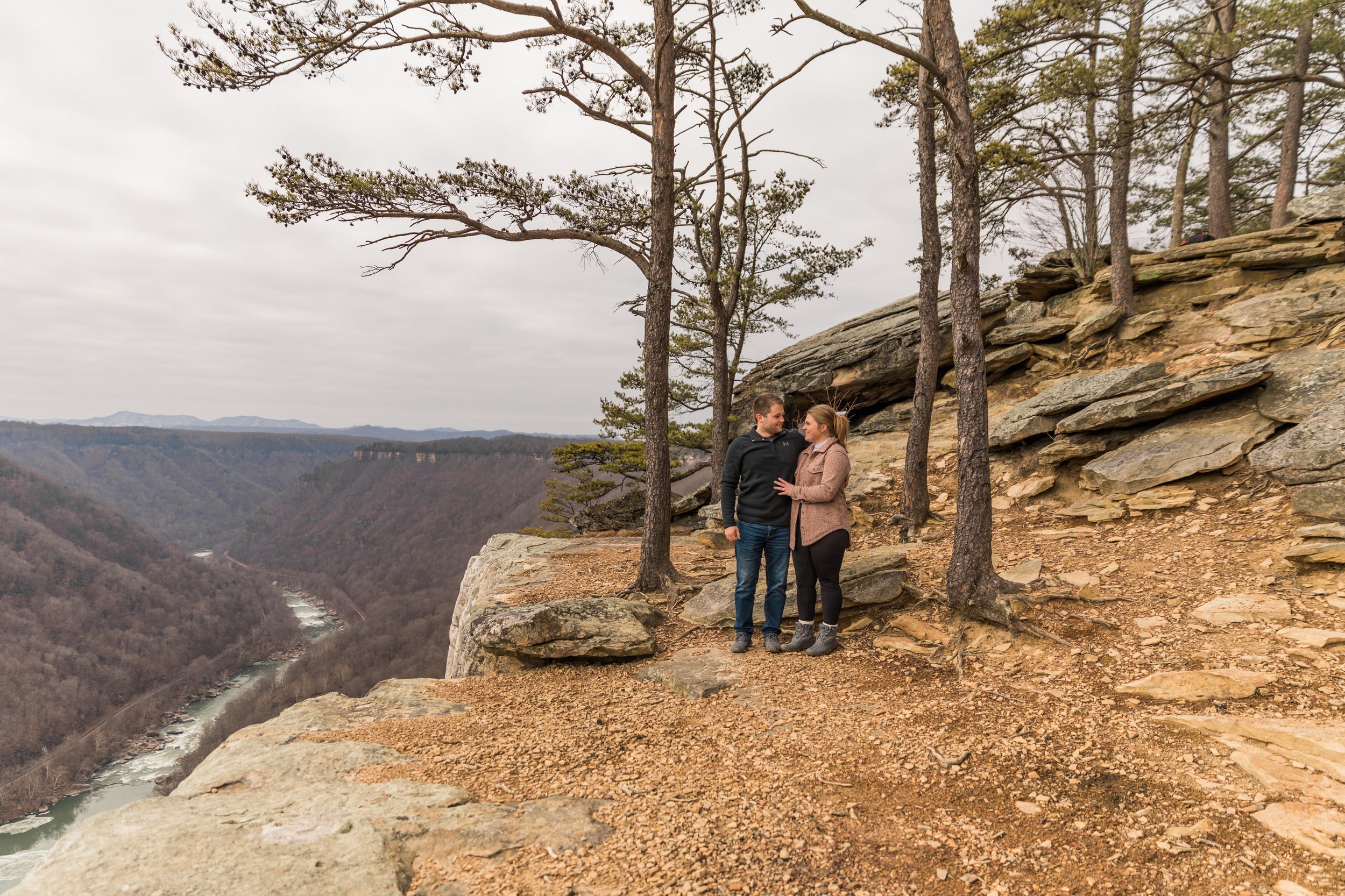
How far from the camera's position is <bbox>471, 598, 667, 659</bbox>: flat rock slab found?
581 centimetres

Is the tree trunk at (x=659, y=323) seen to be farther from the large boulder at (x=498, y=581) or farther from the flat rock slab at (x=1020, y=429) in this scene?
the flat rock slab at (x=1020, y=429)

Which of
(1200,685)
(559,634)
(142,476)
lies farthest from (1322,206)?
(142,476)

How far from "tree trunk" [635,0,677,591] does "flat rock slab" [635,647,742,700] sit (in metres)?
2.15

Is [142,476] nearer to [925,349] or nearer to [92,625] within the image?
[92,625]

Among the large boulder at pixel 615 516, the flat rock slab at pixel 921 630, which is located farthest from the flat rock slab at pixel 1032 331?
the large boulder at pixel 615 516

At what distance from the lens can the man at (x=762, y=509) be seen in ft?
17.7

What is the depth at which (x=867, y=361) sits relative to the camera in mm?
14594

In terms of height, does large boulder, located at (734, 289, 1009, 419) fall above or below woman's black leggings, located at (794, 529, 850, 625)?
above

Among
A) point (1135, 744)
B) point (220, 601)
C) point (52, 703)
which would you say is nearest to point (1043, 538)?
point (1135, 744)

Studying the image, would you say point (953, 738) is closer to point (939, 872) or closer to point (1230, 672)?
point (939, 872)

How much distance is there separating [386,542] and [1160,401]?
13960cm

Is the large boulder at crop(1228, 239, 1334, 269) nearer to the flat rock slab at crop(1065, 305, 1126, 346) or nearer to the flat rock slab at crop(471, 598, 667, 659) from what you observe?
the flat rock slab at crop(1065, 305, 1126, 346)

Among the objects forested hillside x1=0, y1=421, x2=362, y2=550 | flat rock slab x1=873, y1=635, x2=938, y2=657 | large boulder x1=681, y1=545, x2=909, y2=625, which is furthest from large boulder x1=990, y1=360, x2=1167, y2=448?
forested hillside x1=0, y1=421, x2=362, y2=550

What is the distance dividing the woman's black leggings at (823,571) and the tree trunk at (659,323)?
2.78 m
